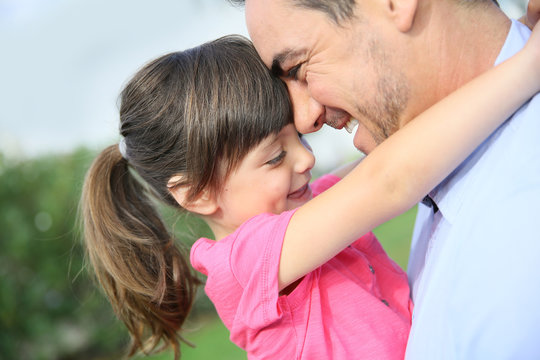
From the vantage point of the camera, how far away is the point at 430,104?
7.17 ft

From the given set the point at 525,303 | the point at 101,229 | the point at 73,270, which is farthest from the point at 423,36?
the point at 73,270

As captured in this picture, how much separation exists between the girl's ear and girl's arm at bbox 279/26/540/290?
570mm

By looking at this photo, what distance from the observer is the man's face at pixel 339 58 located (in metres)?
2.11

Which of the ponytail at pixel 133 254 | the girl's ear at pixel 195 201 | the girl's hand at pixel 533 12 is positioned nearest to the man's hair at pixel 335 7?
the girl's hand at pixel 533 12

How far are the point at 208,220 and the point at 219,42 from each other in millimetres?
836

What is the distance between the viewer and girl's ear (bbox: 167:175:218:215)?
254cm

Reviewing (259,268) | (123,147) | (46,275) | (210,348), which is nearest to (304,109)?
(259,268)

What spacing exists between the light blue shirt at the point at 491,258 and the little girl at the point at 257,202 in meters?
0.10

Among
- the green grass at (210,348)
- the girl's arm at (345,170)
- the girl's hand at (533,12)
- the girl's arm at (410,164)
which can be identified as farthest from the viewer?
the green grass at (210,348)

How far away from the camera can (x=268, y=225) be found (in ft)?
7.06

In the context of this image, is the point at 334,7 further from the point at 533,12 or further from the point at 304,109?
the point at 533,12

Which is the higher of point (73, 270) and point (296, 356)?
point (296, 356)

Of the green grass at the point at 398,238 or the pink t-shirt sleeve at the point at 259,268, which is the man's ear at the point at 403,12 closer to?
the pink t-shirt sleeve at the point at 259,268

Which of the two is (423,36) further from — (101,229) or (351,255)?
(101,229)
